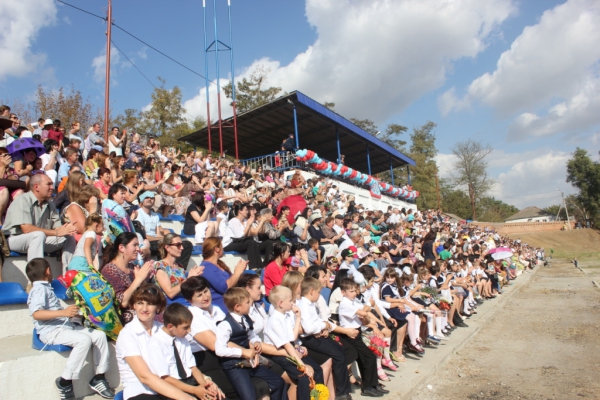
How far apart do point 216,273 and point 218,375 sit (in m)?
1.20

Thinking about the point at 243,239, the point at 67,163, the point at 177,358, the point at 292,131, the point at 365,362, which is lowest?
the point at 365,362

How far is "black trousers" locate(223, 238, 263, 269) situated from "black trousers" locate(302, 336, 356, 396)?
2.68 metres

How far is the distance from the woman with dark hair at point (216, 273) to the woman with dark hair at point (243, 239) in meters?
2.44

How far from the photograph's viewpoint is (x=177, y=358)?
3287 millimetres

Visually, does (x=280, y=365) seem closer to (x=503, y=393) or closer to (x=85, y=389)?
(x=85, y=389)

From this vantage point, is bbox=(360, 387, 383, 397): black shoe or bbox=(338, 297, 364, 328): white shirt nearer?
bbox=(360, 387, 383, 397): black shoe

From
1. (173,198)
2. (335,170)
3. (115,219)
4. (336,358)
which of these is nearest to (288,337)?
(336,358)

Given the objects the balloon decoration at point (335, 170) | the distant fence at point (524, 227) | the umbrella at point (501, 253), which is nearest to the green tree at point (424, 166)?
the distant fence at point (524, 227)

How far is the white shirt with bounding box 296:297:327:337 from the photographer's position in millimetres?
4613

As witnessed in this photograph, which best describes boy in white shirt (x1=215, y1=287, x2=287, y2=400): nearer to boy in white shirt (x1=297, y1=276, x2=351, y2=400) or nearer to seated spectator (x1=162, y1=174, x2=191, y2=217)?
boy in white shirt (x1=297, y1=276, x2=351, y2=400)

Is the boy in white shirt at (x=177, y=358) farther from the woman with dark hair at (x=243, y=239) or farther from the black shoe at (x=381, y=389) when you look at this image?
the woman with dark hair at (x=243, y=239)

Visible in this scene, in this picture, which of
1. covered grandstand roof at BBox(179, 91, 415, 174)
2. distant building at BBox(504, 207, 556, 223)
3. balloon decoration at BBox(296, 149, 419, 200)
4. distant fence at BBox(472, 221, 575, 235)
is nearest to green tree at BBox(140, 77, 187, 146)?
covered grandstand roof at BBox(179, 91, 415, 174)

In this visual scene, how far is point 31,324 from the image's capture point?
13.5 feet

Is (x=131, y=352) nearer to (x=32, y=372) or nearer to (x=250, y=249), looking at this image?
(x=32, y=372)
